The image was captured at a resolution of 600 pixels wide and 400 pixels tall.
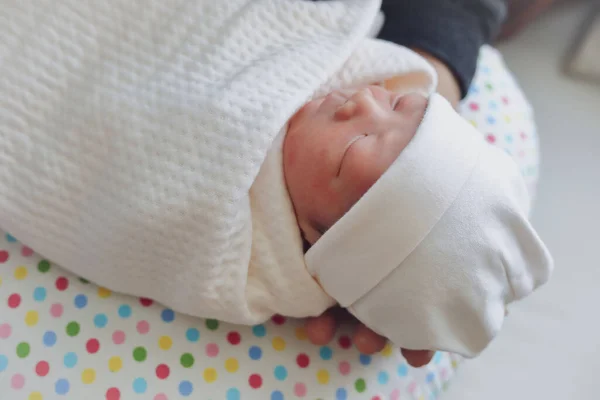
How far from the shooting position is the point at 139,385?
608 mm

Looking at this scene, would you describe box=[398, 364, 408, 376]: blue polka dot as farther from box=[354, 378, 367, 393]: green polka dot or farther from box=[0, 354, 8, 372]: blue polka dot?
box=[0, 354, 8, 372]: blue polka dot

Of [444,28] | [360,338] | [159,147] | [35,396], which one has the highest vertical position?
[444,28]

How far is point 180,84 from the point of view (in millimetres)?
601

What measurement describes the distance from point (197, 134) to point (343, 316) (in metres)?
0.30

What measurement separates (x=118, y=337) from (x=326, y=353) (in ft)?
0.80

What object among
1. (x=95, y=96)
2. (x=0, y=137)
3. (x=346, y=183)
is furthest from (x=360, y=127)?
(x=0, y=137)

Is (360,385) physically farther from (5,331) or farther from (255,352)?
(5,331)

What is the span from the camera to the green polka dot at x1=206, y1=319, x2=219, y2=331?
2.16ft

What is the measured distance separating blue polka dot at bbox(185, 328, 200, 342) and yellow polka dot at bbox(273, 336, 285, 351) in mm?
92

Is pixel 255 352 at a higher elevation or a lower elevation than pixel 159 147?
lower

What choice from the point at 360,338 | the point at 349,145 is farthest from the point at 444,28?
the point at 360,338

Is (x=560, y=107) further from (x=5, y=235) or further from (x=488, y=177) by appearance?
(x=5, y=235)

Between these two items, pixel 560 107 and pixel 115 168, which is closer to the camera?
pixel 115 168

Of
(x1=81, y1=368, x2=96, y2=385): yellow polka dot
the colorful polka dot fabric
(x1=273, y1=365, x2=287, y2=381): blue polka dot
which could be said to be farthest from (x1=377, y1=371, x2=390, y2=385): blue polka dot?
(x1=81, y1=368, x2=96, y2=385): yellow polka dot
